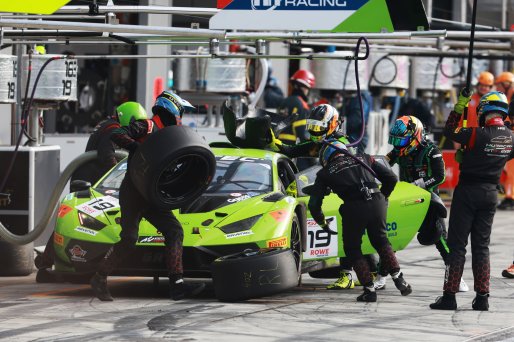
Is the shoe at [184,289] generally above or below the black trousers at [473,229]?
below

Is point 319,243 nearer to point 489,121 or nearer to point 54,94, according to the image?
point 489,121

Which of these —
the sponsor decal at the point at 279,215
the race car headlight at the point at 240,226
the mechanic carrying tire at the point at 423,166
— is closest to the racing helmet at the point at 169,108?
the race car headlight at the point at 240,226

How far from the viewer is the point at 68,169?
44.6 feet

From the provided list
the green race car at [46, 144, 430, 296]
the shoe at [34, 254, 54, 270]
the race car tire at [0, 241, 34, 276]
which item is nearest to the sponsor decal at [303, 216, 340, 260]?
the green race car at [46, 144, 430, 296]

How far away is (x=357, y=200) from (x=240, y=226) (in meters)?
1.03

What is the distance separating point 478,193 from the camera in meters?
12.0

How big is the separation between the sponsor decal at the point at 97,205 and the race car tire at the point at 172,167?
686mm

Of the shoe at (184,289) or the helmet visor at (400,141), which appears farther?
the helmet visor at (400,141)

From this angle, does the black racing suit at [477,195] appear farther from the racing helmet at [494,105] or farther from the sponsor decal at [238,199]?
the sponsor decal at [238,199]

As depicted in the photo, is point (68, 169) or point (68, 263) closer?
point (68, 263)

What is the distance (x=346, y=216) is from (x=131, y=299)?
1971mm

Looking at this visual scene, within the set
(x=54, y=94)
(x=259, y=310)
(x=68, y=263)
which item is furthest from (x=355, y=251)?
(x=54, y=94)

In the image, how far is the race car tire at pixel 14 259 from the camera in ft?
46.5

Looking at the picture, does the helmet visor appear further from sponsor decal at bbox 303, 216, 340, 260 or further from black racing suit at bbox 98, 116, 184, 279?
black racing suit at bbox 98, 116, 184, 279
